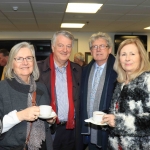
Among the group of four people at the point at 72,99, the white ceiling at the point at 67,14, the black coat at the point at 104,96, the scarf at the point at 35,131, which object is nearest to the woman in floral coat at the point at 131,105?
the group of four people at the point at 72,99

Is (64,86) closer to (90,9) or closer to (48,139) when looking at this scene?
(48,139)

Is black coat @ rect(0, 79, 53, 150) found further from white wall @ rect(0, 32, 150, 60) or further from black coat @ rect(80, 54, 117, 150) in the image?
white wall @ rect(0, 32, 150, 60)

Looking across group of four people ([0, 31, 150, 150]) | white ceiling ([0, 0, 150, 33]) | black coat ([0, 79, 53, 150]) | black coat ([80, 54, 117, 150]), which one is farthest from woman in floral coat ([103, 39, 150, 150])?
white ceiling ([0, 0, 150, 33])

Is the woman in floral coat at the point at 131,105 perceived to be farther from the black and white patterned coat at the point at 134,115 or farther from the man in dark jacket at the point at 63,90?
the man in dark jacket at the point at 63,90

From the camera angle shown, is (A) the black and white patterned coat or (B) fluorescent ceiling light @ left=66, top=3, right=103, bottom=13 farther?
(B) fluorescent ceiling light @ left=66, top=3, right=103, bottom=13

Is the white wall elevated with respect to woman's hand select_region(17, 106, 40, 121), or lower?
elevated

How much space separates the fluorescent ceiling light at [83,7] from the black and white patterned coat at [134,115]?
339 centimetres

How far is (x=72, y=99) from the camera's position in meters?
2.49

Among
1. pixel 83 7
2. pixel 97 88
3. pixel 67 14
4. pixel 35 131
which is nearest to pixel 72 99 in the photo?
pixel 97 88

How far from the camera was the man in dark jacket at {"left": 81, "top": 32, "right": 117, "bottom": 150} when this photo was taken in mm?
2338

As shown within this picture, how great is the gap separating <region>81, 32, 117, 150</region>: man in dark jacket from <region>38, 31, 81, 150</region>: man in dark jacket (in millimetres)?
104

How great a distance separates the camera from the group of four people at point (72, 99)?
1.74 metres

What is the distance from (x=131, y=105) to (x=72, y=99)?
0.84 m

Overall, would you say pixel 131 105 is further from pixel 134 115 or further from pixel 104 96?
pixel 104 96
